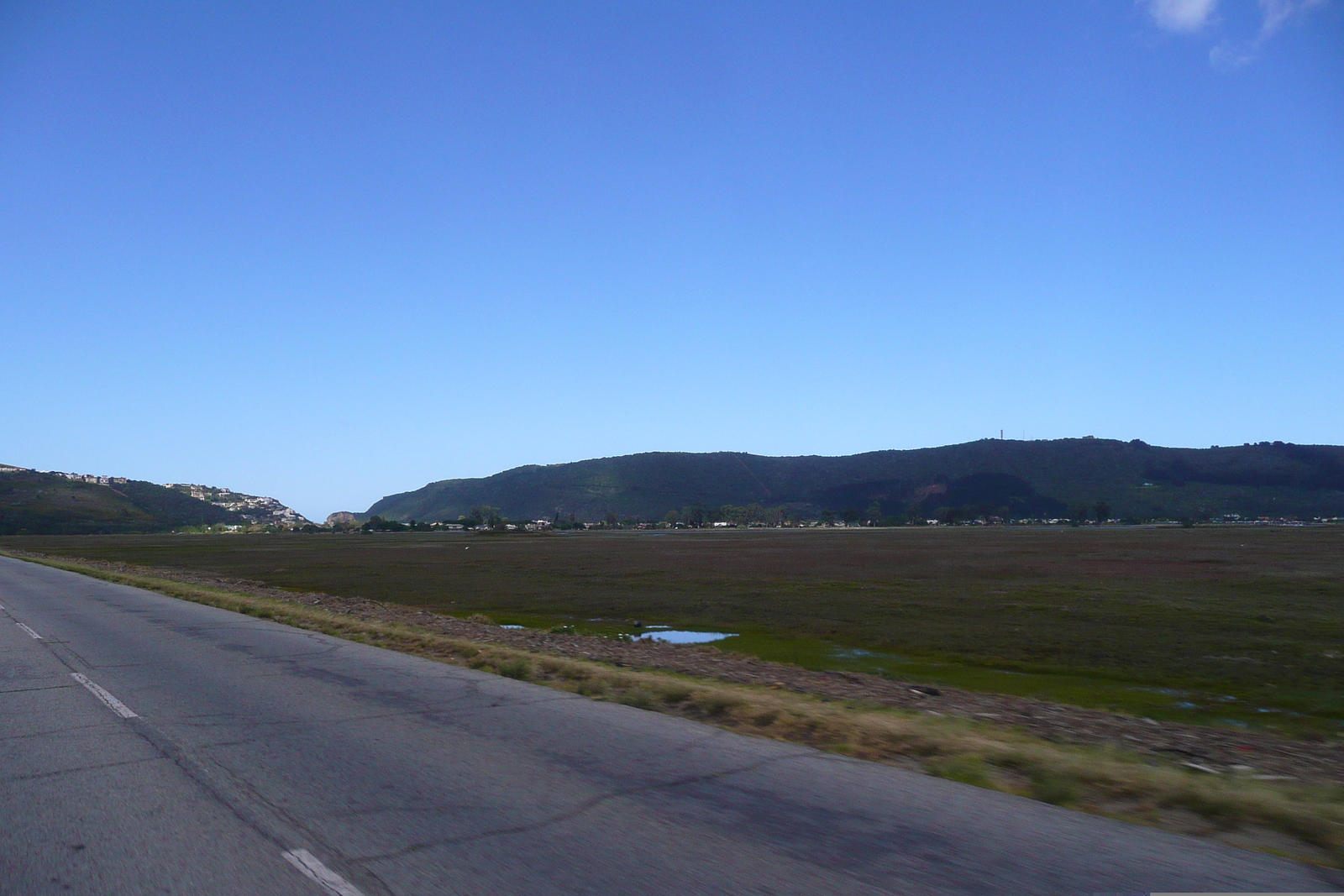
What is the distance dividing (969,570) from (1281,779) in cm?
3589

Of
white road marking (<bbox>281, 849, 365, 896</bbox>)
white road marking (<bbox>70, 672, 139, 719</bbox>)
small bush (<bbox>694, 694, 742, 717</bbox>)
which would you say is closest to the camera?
white road marking (<bbox>281, 849, 365, 896</bbox>)

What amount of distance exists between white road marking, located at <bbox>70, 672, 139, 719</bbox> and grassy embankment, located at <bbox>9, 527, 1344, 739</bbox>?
11956mm

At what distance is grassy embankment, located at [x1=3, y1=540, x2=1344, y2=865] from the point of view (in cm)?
591

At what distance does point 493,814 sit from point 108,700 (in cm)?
733

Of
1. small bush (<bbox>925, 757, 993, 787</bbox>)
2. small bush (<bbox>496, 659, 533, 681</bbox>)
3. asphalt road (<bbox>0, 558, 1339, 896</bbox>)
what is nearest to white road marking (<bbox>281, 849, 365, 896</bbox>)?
asphalt road (<bbox>0, 558, 1339, 896</bbox>)

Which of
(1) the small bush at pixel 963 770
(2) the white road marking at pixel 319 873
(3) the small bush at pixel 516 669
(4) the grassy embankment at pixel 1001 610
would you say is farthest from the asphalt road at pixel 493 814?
(4) the grassy embankment at pixel 1001 610

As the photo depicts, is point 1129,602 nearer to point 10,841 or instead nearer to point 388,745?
point 388,745

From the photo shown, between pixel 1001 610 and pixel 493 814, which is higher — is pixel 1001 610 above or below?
below

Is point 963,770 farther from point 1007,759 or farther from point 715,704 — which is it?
point 715,704

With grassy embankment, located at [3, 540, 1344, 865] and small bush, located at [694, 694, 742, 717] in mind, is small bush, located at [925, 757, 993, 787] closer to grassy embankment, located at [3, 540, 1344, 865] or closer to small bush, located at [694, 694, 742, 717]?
grassy embankment, located at [3, 540, 1344, 865]

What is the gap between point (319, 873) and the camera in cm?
489

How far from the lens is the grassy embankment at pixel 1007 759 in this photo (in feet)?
19.4

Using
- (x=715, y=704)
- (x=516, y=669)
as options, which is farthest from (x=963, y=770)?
(x=516, y=669)

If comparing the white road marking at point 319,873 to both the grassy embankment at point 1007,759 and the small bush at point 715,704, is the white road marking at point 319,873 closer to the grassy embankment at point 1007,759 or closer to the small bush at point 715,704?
the grassy embankment at point 1007,759
